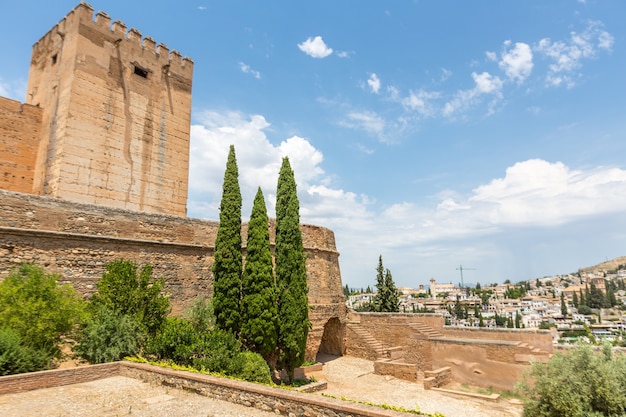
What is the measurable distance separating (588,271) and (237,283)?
22943 centimetres

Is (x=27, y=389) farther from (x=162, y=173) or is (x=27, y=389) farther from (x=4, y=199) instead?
(x=162, y=173)

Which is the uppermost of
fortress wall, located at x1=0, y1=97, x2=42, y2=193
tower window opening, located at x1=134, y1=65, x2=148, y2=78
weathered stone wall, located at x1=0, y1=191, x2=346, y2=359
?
tower window opening, located at x1=134, y1=65, x2=148, y2=78

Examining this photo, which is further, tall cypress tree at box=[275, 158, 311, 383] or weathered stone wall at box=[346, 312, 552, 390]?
weathered stone wall at box=[346, 312, 552, 390]

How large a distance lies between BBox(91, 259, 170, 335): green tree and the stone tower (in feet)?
18.6

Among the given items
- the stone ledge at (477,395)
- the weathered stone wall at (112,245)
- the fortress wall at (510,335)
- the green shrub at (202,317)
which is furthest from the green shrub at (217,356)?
the fortress wall at (510,335)

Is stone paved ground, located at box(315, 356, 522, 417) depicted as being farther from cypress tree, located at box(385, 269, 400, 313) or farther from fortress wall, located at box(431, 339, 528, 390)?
cypress tree, located at box(385, 269, 400, 313)

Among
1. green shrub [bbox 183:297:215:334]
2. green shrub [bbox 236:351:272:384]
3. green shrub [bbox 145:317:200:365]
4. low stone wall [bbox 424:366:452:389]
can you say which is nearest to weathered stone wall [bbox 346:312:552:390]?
low stone wall [bbox 424:366:452:389]

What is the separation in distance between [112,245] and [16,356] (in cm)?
494

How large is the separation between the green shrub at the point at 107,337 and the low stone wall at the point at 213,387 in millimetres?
443

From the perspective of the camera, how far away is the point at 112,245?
12.0m

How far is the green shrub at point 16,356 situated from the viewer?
23.7 ft

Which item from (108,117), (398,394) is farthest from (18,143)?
(398,394)

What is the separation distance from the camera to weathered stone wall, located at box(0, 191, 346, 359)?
10.4 meters

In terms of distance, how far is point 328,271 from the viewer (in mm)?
17344
